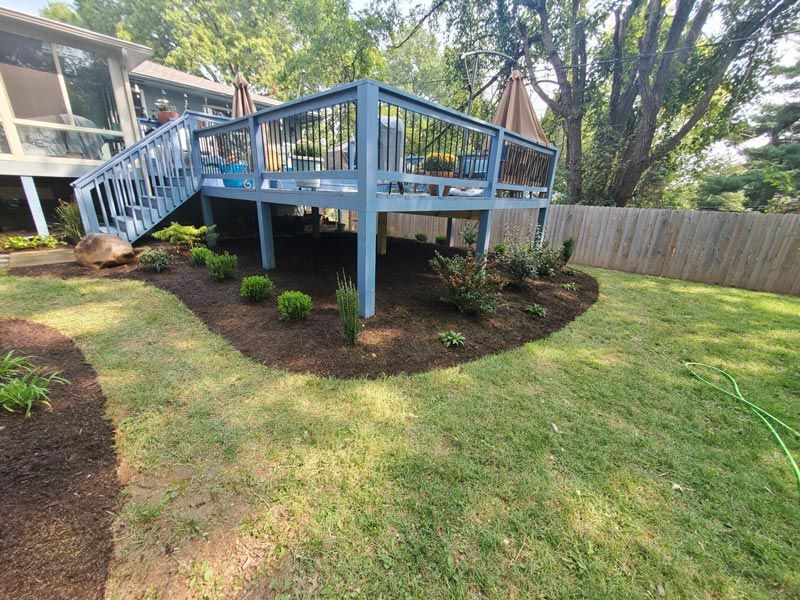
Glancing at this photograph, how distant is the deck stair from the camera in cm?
555

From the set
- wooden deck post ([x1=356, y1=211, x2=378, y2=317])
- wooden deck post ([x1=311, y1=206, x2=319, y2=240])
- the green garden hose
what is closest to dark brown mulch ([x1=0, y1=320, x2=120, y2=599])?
wooden deck post ([x1=356, y1=211, x2=378, y2=317])

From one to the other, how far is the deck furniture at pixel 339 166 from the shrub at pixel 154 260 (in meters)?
1.07

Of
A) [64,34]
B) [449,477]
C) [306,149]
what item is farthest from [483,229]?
[64,34]

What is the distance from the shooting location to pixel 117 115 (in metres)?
7.45

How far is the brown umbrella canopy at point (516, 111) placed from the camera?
237 inches

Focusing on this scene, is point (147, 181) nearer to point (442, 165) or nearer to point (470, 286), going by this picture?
point (442, 165)

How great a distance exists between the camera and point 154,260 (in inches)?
202

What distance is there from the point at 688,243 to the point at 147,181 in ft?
36.9

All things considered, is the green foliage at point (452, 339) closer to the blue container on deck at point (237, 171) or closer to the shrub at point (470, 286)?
the shrub at point (470, 286)

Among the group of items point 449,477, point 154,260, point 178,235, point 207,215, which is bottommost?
point 449,477

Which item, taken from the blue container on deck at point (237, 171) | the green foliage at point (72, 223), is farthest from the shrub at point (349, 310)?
the green foliage at point (72, 223)

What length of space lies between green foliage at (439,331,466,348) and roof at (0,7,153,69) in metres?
8.78

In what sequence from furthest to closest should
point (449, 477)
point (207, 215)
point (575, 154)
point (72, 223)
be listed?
point (575, 154), point (207, 215), point (72, 223), point (449, 477)

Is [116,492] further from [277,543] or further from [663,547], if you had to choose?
[663,547]
